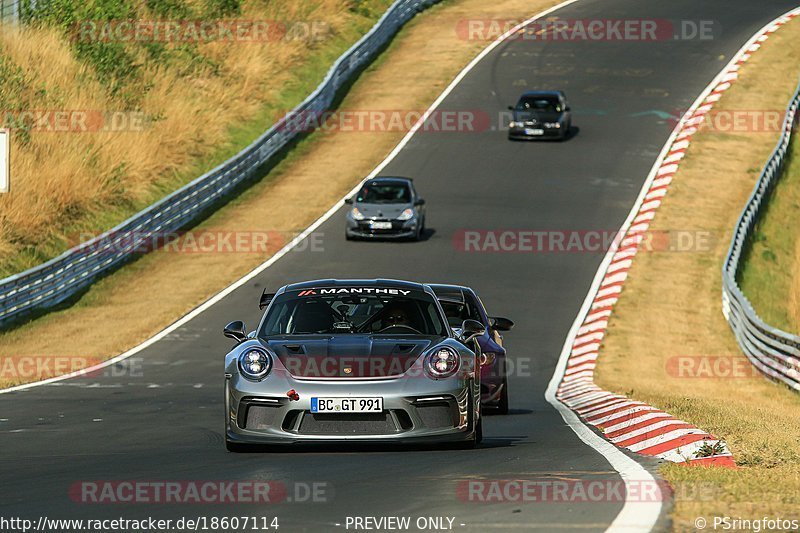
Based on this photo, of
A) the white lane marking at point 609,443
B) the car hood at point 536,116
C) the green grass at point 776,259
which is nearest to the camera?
the white lane marking at point 609,443

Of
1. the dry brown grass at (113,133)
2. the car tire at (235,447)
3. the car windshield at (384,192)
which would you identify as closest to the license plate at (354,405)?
the car tire at (235,447)

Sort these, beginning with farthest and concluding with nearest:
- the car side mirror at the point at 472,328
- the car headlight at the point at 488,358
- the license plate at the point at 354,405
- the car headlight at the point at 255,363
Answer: the car headlight at the point at 488,358, the car side mirror at the point at 472,328, the car headlight at the point at 255,363, the license plate at the point at 354,405

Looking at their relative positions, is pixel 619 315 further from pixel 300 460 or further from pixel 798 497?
pixel 798 497

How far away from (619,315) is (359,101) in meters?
21.4

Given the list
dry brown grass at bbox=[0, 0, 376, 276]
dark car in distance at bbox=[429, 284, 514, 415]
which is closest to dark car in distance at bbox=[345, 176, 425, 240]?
dry brown grass at bbox=[0, 0, 376, 276]

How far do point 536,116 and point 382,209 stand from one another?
1177 centimetres

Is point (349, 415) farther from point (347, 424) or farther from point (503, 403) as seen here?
point (503, 403)

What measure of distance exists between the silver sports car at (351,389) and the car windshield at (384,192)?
23.1 m

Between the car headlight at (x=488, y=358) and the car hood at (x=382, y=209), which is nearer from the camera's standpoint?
the car headlight at (x=488, y=358)

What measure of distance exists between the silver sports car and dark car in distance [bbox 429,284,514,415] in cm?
428

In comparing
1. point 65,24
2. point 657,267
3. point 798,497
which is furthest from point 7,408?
point 65,24

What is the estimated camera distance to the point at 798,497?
8.14 meters

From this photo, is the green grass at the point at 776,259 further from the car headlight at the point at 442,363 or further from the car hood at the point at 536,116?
the car headlight at the point at 442,363

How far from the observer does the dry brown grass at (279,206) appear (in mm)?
26578
